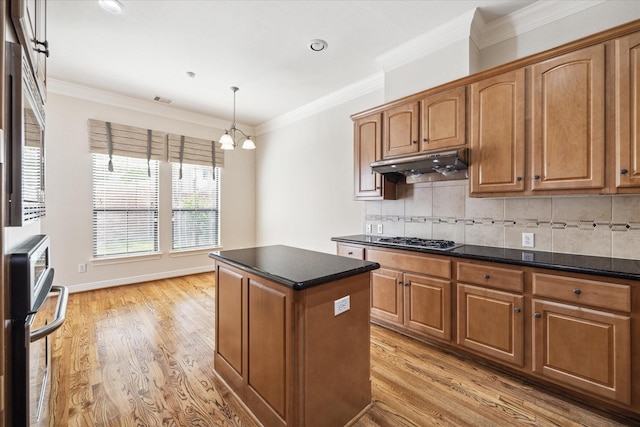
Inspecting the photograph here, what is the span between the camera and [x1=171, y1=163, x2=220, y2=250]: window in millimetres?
5152

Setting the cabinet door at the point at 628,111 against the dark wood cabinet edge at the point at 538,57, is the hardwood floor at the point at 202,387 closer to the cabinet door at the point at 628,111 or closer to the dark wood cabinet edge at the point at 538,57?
the cabinet door at the point at 628,111

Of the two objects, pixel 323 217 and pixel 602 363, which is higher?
pixel 323 217

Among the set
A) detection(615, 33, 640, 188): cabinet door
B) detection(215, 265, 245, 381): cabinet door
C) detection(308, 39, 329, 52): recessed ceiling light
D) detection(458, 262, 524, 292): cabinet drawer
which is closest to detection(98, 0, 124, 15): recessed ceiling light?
detection(308, 39, 329, 52): recessed ceiling light

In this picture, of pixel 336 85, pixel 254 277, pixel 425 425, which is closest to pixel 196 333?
pixel 254 277

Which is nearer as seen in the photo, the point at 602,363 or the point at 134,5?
the point at 602,363

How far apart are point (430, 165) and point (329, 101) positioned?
7.89 feet

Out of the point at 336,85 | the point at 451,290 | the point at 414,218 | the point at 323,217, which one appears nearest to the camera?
the point at 451,290

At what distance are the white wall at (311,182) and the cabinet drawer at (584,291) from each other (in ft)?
7.42

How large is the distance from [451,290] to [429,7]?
2.45 meters

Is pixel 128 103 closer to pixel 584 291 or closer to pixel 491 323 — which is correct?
pixel 491 323

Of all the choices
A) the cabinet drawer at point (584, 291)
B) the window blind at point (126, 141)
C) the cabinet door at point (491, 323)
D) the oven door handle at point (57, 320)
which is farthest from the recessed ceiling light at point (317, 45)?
the window blind at point (126, 141)

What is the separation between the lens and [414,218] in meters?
3.27

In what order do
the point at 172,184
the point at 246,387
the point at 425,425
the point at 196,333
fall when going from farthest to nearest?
the point at 172,184 → the point at 196,333 → the point at 246,387 → the point at 425,425

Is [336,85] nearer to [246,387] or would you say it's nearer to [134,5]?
[134,5]
